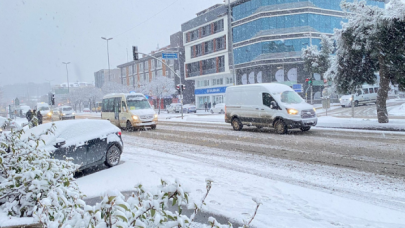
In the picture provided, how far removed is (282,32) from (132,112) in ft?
93.1

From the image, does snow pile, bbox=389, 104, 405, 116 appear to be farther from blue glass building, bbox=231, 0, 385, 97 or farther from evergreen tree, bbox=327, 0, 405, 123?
blue glass building, bbox=231, 0, 385, 97

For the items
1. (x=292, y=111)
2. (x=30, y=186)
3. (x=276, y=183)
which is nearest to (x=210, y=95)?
(x=292, y=111)

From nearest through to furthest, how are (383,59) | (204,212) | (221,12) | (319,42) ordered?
(204,212) < (383,59) < (319,42) < (221,12)

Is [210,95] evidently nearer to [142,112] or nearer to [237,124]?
[142,112]

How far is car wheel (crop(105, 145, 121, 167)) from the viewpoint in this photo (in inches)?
328

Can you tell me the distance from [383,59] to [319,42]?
26802 millimetres

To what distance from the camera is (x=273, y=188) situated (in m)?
5.81

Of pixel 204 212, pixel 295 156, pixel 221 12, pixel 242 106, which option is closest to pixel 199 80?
pixel 221 12

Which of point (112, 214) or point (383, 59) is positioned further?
point (383, 59)

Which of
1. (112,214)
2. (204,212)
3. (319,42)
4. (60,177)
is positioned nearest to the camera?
(112,214)

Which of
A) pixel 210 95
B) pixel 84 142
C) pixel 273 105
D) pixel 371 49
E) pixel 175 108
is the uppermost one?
pixel 371 49

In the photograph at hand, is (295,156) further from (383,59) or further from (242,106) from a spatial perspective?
(383,59)

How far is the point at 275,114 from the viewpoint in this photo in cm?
1418

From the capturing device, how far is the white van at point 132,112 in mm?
18062
